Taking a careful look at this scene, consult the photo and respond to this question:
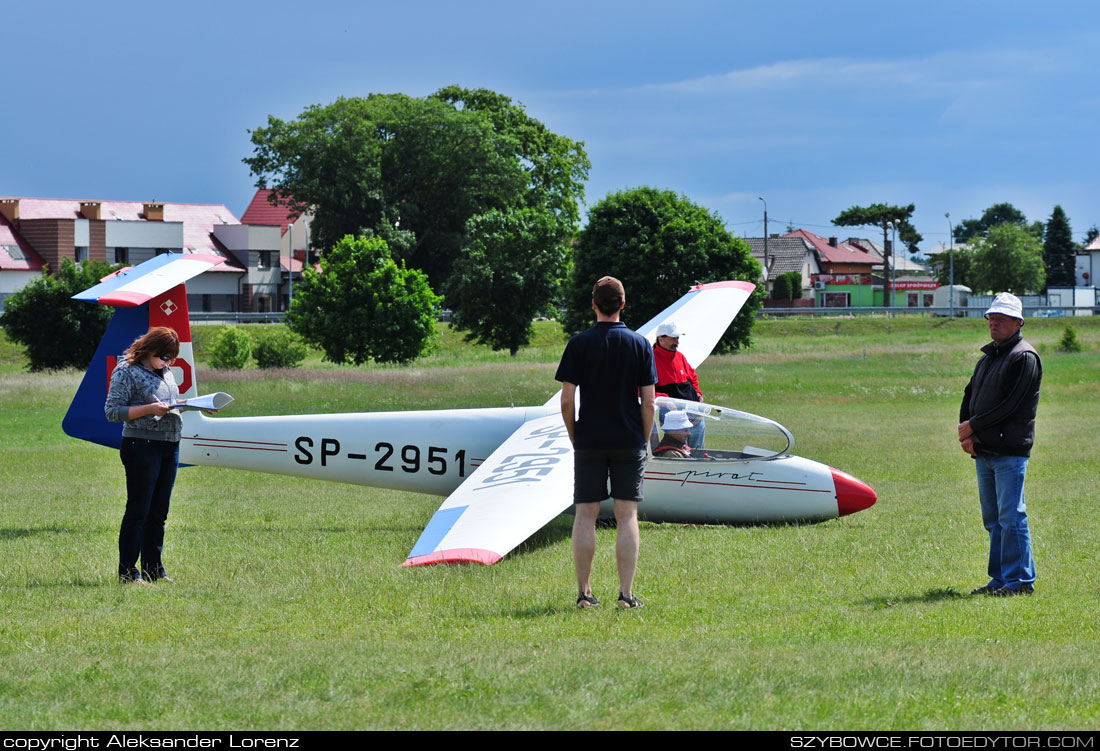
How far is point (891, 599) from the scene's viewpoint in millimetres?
7488

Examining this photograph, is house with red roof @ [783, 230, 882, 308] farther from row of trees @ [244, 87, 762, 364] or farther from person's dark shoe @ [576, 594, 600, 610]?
person's dark shoe @ [576, 594, 600, 610]

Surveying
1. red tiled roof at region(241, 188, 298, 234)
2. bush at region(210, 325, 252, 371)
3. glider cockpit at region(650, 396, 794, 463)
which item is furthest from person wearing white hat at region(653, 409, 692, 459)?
red tiled roof at region(241, 188, 298, 234)

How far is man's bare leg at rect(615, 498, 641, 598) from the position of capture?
702 centimetres

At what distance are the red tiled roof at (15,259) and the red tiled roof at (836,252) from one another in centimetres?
8682

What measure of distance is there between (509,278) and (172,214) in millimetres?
42449

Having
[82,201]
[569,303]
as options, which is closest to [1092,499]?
[569,303]

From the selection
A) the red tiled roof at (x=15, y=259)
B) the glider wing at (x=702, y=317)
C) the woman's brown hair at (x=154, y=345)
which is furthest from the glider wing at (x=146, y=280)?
the red tiled roof at (x=15, y=259)

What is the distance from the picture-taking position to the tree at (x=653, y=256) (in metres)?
47.8

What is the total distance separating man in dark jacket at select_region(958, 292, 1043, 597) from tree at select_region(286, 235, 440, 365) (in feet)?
123

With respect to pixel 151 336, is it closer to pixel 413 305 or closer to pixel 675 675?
pixel 675 675

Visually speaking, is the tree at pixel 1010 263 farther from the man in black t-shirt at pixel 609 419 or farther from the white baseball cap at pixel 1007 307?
the man in black t-shirt at pixel 609 419

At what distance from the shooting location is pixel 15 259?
7356 cm

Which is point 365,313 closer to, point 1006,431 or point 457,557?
point 457,557

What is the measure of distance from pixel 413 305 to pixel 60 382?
14934 mm
